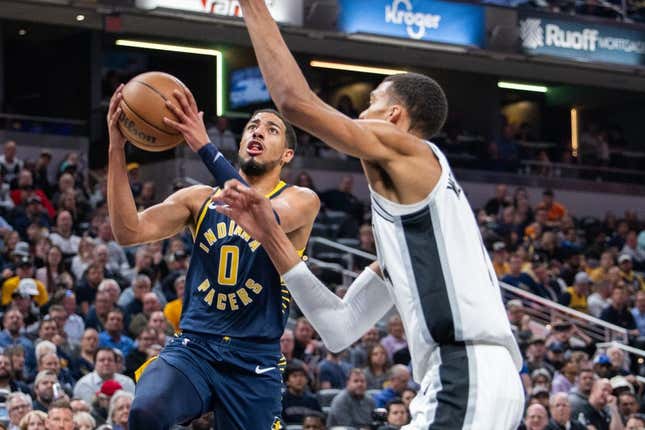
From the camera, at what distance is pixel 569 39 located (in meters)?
24.2

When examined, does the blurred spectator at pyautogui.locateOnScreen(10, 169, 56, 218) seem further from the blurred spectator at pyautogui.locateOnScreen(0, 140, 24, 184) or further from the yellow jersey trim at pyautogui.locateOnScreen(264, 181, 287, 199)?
the yellow jersey trim at pyautogui.locateOnScreen(264, 181, 287, 199)

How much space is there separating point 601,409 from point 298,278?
968 centimetres

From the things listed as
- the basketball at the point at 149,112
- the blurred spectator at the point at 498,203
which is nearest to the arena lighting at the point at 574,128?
Result: the blurred spectator at the point at 498,203

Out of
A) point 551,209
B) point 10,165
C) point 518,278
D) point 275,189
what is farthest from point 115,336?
point 551,209

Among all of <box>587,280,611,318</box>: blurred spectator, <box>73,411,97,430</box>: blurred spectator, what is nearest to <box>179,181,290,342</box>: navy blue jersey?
<box>73,411,97,430</box>: blurred spectator

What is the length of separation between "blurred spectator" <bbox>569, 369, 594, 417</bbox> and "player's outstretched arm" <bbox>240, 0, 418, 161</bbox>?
9.64 metres

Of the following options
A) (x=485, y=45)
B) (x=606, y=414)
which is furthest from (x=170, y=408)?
(x=485, y=45)

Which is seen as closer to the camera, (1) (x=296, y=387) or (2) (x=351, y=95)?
(1) (x=296, y=387)

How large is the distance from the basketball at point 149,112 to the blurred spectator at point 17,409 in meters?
4.51

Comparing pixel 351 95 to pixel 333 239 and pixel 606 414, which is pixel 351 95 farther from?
pixel 606 414

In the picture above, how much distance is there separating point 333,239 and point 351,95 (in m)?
8.56

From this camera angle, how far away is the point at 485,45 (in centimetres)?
2322

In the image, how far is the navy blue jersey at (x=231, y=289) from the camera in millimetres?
6688

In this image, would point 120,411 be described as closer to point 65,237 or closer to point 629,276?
point 65,237
